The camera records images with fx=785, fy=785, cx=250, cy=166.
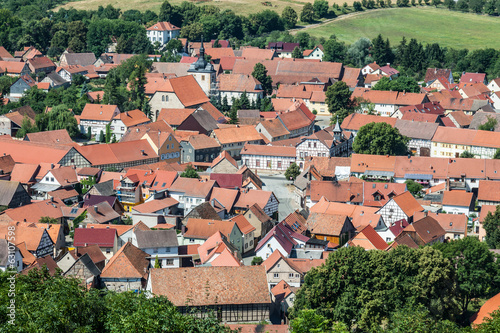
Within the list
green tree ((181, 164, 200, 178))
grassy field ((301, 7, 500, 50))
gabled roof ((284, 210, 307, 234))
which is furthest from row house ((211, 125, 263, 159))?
grassy field ((301, 7, 500, 50))

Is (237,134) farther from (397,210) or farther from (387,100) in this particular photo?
(397,210)

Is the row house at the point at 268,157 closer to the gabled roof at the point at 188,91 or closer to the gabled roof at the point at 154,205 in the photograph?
the gabled roof at the point at 154,205

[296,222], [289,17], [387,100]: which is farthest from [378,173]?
[289,17]

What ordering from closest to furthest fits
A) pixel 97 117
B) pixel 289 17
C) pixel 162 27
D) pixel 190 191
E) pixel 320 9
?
pixel 190 191 < pixel 97 117 < pixel 162 27 < pixel 289 17 < pixel 320 9

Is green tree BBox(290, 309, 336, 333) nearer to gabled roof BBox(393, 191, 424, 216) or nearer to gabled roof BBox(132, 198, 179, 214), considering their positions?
gabled roof BBox(393, 191, 424, 216)

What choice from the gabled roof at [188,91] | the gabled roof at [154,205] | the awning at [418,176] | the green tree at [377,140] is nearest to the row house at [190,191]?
the gabled roof at [154,205]

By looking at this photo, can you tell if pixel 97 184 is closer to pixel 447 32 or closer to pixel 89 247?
pixel 89 247
